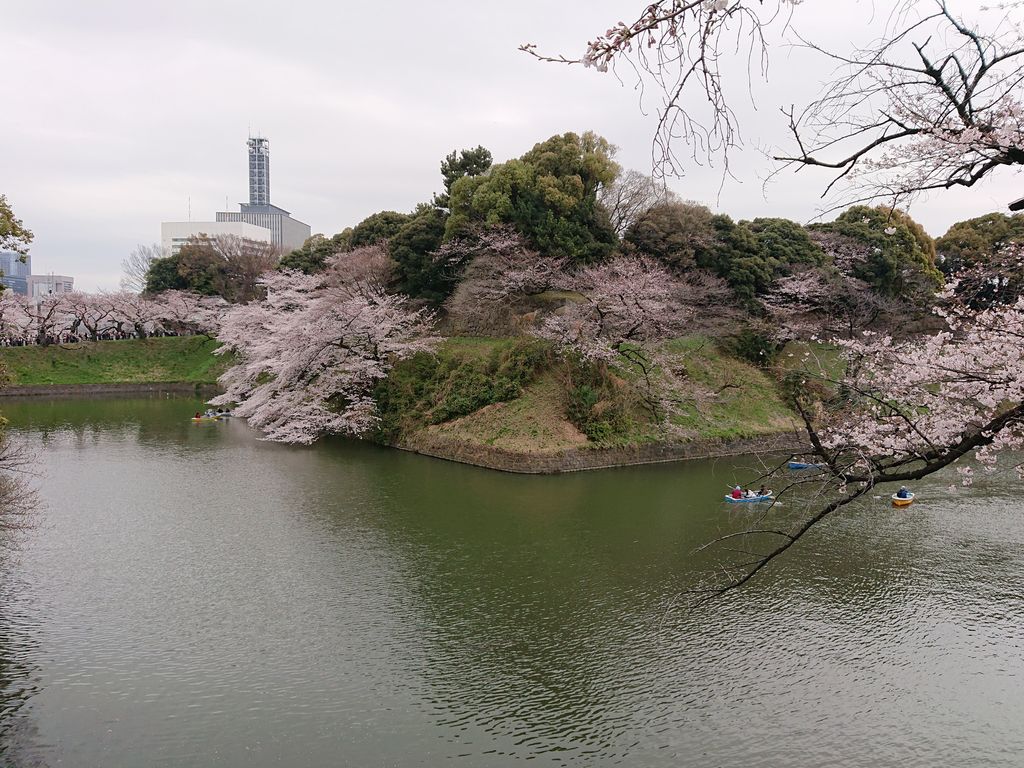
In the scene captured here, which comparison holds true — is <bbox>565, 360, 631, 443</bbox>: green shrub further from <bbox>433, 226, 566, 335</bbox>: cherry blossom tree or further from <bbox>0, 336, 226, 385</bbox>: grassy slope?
<bbox>0, 336, 226, 385</bbox>: grassy slope

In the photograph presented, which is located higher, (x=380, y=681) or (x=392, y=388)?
(x=392, y=388)

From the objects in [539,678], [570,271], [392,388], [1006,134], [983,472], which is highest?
[570,271]

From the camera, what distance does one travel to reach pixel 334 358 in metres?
23.4

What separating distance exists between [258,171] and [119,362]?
12754cm

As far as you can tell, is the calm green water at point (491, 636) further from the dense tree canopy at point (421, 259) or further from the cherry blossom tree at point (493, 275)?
the dense tree canopy at point (421, 259)

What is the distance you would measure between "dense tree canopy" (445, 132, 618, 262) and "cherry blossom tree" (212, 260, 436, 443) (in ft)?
12.8

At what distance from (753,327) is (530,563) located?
16.8 meters

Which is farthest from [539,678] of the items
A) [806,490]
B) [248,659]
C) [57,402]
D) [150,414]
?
[57,402]

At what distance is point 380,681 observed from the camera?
7.35 metres

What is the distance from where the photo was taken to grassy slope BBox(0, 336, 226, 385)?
113 feet

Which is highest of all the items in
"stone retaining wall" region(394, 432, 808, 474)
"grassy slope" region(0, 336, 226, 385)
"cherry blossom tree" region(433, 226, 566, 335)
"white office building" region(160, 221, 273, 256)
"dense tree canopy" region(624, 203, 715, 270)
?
"white office building" region(160, 221, 273, 256)

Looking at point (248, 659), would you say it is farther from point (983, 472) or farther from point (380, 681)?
point (983, 472)

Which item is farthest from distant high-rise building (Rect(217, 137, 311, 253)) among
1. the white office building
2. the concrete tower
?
the white office building

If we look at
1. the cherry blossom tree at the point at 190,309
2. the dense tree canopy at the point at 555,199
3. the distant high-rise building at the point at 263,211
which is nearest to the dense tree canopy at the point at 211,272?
the cherry blossom tree at the point at 190,309
